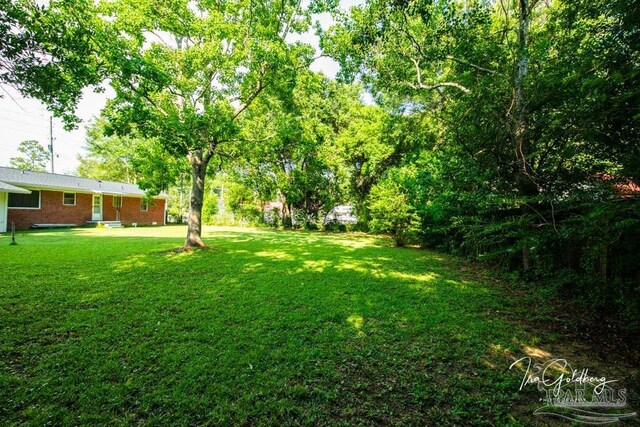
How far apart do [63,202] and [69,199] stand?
42cm

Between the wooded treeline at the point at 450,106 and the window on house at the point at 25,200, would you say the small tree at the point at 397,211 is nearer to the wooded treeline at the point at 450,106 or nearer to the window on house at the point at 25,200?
the wooded treeline at the point at 450,106

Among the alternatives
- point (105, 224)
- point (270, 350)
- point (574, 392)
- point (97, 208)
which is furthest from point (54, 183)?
point (574, 392)

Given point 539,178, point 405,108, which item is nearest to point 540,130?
point 539,178

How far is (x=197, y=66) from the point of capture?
8125 millimetres

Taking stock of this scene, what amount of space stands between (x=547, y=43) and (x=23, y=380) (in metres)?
9.41

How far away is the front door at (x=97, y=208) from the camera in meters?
19.5

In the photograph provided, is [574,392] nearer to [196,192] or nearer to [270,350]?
[270,350]

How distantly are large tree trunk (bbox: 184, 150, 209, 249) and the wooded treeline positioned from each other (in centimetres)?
5

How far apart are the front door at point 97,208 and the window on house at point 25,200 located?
3297 millimetres

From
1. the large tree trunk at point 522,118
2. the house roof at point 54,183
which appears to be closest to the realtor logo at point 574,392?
the large tree trunk at point 522,118

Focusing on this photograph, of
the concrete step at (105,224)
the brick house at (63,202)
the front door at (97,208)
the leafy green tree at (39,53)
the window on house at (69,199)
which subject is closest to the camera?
the leafy green tree at (39,53)

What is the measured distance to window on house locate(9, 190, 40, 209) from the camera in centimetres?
1513

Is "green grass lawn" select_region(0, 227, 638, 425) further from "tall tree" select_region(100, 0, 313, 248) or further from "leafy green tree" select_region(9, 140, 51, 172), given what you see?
"leafy green tree" select_region(9, 140, 51, 172)

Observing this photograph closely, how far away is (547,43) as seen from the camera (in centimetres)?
543
